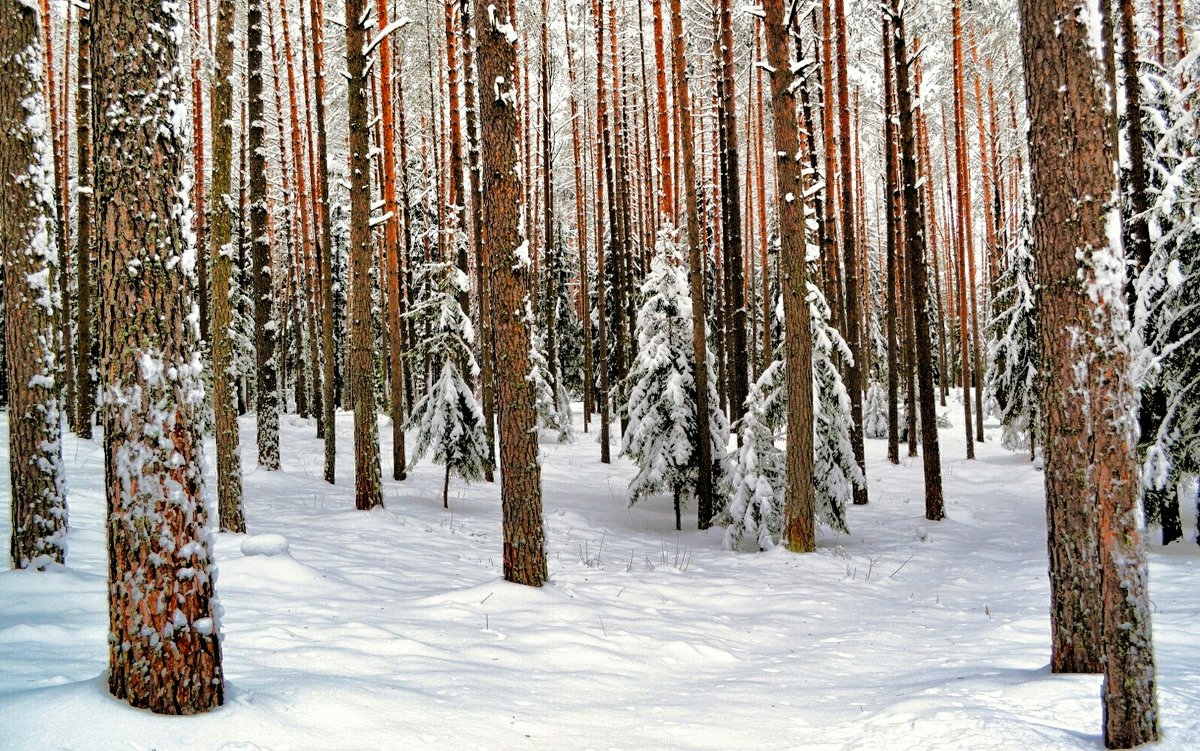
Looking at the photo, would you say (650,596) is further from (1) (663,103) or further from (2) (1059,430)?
(1) (663,103)

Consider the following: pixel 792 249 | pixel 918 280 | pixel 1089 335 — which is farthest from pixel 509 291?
pixel 918 280

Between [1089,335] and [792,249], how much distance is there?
6.23 meters

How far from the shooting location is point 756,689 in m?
4.97

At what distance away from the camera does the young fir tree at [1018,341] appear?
53.8 ft

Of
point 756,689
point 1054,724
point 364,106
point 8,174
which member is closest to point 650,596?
point 756,689

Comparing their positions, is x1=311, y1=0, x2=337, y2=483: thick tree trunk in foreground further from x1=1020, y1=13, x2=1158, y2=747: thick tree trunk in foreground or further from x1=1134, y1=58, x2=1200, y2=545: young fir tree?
x1=1134, y1=58, x2=1200, y2=545: young fir tree

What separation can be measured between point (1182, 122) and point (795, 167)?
528 centimetres

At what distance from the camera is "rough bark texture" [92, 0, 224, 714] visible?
3.02 m

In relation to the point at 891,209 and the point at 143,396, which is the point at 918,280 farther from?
the point at 143,396

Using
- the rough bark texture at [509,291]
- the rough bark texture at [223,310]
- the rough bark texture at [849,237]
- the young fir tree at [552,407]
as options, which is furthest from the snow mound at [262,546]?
the young fir tree at [552,407]

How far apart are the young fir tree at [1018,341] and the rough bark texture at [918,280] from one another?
4.10 m

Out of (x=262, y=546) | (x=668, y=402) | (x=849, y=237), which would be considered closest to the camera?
(x=262, y=546)

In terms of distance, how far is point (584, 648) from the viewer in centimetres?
547

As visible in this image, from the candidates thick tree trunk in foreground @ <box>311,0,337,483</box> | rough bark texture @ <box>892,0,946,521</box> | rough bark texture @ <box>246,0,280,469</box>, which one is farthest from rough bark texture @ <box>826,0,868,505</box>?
rough bark texture @ <box>246,0,280,469</box>
